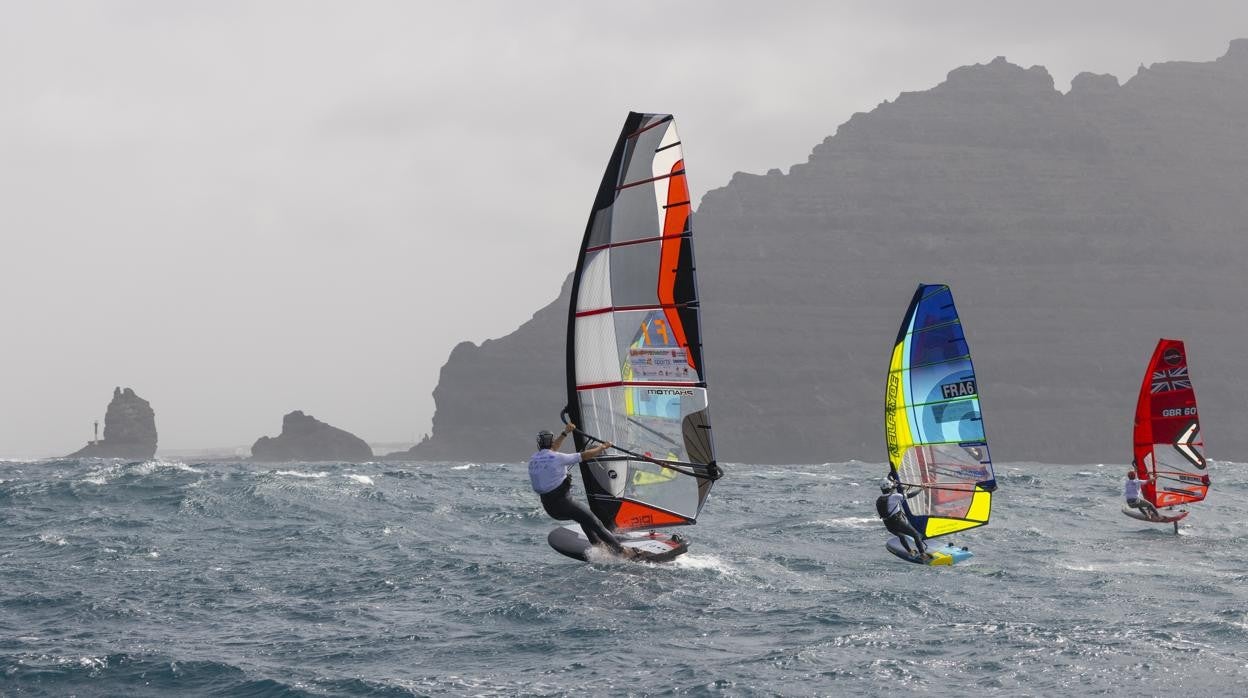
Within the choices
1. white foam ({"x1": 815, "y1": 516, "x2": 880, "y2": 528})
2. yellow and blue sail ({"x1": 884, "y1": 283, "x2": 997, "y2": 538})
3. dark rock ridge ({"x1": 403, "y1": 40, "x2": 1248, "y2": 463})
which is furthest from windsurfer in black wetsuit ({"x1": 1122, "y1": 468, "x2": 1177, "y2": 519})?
dark rock ridge ({"x1": 403, "y1": 40, "x2": 1248, "y2": 463})

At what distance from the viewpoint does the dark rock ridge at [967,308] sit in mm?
171250

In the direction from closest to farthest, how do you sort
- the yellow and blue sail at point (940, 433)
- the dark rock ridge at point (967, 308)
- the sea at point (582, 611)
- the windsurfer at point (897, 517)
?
the sea at point (582, 611) → the windsurfer at point (897, 517) → the yellow and blue sail at point (940, 433) → the dark rock ridge at point (967, 308)

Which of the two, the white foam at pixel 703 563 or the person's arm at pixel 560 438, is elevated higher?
the person's arm at pixel 560 438

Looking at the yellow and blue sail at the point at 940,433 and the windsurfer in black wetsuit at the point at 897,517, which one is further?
the yellow and blue sail at the point at 940,433

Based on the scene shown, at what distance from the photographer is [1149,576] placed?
61.2 ft

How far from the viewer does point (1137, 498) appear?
28.5 meters

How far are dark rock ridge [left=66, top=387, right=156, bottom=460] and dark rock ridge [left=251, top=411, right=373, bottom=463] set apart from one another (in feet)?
76.7

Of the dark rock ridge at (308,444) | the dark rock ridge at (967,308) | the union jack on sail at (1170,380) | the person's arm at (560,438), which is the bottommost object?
the dark rock ridge at (308,444)

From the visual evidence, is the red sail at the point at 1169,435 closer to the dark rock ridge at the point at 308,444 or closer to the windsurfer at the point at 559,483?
the windsurfer at the point at 559,483

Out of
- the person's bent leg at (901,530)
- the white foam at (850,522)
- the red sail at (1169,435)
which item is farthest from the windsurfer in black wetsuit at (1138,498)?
the person's bent leg at (901,530)

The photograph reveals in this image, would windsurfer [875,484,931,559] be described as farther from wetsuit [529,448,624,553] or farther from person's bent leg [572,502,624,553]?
wetsuit [529,448,624,553]

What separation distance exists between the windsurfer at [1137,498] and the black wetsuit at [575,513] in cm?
1615

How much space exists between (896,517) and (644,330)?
18.8ft

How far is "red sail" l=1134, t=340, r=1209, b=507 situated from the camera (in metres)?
29.1
